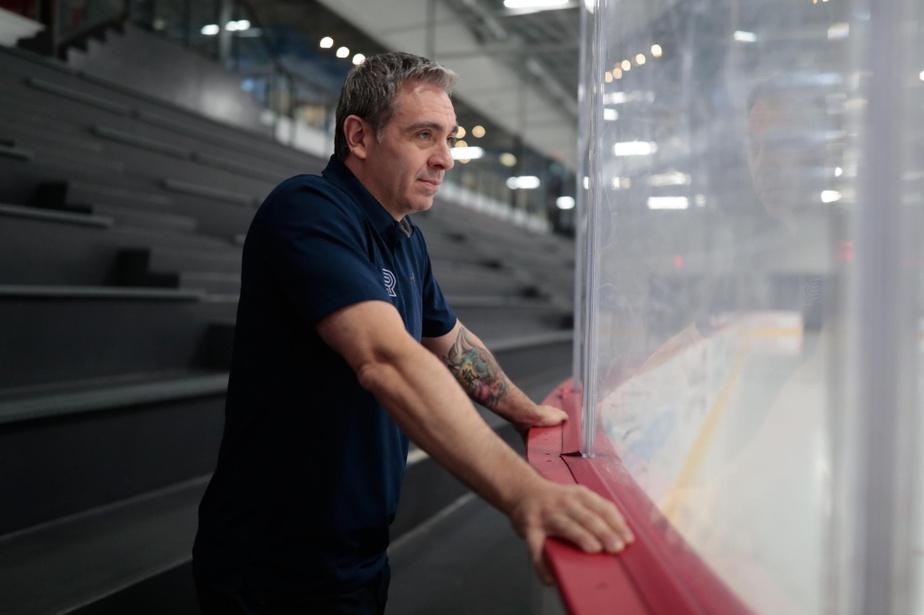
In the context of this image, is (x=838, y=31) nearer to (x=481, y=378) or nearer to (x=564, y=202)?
(x=481, y=378)

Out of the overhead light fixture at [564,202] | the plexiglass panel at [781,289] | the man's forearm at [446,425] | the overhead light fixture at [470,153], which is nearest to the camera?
the plexiglass panel at [781,289]

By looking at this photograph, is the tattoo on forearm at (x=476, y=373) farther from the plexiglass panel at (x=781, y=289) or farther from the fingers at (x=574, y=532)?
the fingers at (x=574, y=532)

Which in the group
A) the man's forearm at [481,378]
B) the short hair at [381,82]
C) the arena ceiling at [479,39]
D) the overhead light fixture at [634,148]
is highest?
the arena ceiling at [479,39]

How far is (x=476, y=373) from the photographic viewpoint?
1189 millimetres

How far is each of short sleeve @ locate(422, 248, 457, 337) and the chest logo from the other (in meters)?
0.20

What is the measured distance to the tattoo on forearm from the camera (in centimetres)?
117

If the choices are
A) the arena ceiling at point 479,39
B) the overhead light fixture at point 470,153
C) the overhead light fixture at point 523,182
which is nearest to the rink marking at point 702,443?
the arena ceiling at point 479,39

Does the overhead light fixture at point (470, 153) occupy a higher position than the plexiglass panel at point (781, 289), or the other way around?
the overhead light fixture at point (470, 153)

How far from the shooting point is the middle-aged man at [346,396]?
69 cm

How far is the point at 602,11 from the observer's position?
97cm

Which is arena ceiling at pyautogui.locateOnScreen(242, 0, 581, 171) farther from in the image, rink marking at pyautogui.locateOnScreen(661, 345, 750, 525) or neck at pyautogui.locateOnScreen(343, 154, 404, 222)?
rink marking at pyautogui.locateOnScreen(661, 345, 750, 525)

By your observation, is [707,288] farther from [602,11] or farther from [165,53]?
[165,53]

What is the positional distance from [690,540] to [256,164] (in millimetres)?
3988

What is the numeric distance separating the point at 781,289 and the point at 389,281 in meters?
0.58
